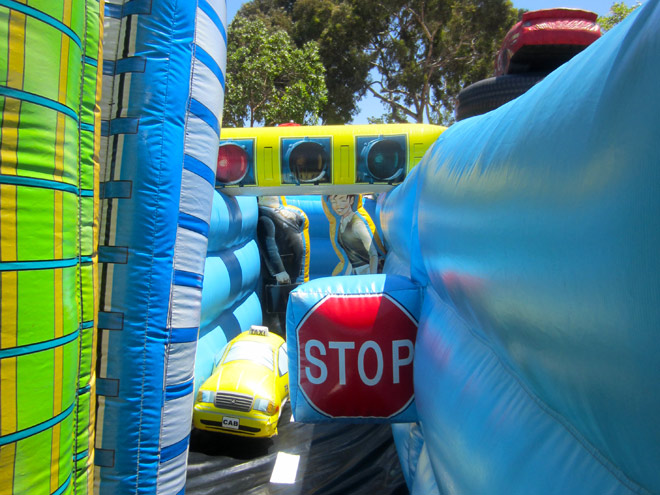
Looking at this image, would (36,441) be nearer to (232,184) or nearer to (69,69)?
(69,69)

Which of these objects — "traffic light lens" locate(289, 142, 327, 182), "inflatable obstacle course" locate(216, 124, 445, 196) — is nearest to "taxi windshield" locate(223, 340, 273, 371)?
"inflatable obstacle course" locate(216, 124, 445, 196)

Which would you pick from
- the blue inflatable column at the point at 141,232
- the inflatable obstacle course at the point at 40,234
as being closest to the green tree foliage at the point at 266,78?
the blue inflatable column at the point at 141,232

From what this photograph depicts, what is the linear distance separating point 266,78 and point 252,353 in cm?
819

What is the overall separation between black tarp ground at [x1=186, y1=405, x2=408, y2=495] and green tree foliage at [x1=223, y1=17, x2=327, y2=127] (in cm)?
802

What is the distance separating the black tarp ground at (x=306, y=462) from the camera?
1.93 m

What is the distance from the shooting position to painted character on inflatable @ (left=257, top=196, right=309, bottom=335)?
385 centimetres

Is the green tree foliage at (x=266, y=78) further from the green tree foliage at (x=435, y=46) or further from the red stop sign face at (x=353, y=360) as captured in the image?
the red stop sign face at (x=353, y=360)

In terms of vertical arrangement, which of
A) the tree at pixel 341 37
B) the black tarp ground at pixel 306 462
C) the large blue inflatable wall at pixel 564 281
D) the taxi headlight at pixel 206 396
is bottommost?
the black tarp ground at pixel 306 462

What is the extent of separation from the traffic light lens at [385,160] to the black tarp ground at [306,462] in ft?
5.03

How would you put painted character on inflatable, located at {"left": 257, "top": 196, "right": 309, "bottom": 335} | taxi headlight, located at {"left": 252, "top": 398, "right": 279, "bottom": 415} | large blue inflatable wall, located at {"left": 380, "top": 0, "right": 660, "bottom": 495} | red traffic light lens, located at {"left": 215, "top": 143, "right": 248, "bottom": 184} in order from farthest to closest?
painted character on inflatable, located at {"left": 257, "top": 196, "right": 309, "bottom": 335}
red traffic light lens, located at {"left": 215, "top": 143, "right": 248, "bottom": 184}
taxi headlight, located at {"left": 252, "top": 398, "right": 279, "bottom": 415}
large blue inflatable wall, located at {"left": 380, "top": 0, "right": 660, "bottom": 495}

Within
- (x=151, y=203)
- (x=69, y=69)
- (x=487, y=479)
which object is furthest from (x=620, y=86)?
(x=151, y=203)

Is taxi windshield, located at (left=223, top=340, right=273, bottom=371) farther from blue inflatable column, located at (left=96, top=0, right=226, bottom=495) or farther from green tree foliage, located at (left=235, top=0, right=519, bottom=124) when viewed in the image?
green tree foliage, located at (left=235, top=0, right=519, bottom=124)

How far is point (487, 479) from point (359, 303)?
0.62 meters

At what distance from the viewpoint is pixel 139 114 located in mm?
1134
